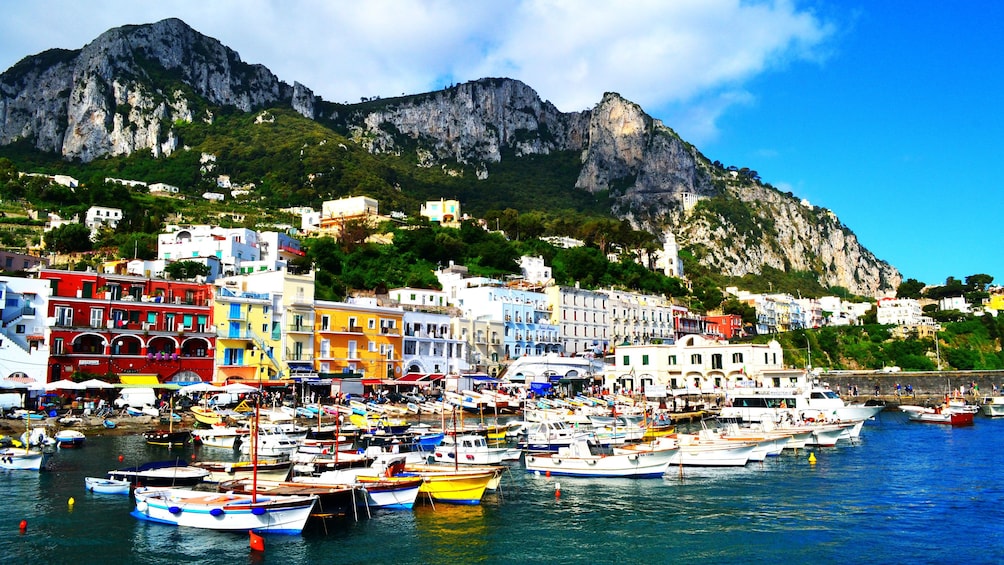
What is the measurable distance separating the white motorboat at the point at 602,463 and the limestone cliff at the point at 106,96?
160166mm

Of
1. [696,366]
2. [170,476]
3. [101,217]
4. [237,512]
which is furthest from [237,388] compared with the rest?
[101,217]

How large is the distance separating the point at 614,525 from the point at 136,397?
42.2 m

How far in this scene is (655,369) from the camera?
81.4 metres

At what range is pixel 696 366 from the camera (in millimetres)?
80000

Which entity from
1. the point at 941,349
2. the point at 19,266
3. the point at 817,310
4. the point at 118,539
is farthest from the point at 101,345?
the point at 817,310

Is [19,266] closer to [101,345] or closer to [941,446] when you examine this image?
[101,345]

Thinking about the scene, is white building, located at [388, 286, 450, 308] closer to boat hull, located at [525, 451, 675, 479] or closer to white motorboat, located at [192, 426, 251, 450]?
white motorboat, located at [192, 426, 251, 450]

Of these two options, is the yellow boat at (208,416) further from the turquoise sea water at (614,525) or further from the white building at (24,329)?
the white building at (24,329)

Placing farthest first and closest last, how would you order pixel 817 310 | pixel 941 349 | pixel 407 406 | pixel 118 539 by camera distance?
pixel 817 310
pixel 941 349
pixel 407 406
pixel 118 539

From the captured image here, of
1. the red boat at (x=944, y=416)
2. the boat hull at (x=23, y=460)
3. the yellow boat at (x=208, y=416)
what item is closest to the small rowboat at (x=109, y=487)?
the boat hull at (x=23, y=460)

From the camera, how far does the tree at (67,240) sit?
293ft

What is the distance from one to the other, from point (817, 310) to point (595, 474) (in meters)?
163

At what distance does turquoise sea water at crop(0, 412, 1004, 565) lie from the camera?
22.2m

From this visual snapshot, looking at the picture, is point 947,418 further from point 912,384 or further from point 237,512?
point 237,512
